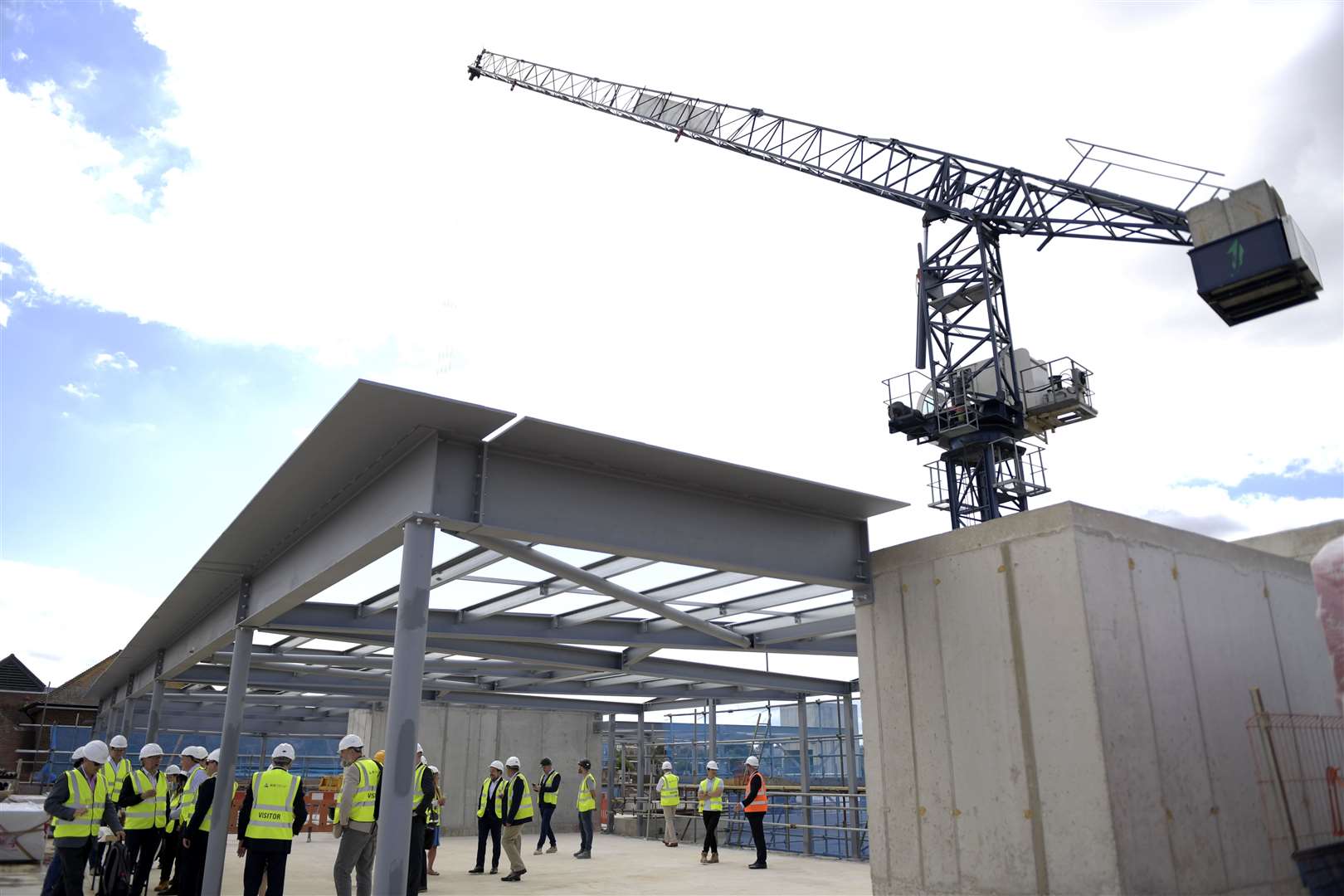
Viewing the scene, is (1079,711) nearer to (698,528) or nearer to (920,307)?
(698,528)

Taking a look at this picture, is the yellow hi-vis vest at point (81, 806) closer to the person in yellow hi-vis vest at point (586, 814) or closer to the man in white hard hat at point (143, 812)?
the man in white hard hat at point (143, 812)

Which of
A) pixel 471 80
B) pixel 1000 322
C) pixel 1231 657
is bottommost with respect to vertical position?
pixel 1231 657

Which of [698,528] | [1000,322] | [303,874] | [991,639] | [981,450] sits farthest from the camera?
[1000,322]

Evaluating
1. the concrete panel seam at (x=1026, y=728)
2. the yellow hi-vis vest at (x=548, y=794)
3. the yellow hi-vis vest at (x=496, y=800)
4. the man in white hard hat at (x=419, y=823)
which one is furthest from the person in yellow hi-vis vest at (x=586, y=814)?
the concrete panel seam at (x=1026, y=728)

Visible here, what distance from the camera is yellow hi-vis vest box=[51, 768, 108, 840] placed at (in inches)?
366

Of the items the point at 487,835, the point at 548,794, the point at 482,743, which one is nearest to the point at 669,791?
the point at 548,794

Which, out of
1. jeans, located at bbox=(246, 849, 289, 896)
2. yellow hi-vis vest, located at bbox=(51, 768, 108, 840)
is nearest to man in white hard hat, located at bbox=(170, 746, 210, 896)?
yellow hi-vis vest, located at bbox=(51, 768, 108, 840)

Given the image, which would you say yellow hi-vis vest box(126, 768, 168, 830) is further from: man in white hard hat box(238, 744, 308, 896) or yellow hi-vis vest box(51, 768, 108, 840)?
man in white hard hat box(238, 744, 308, 896)

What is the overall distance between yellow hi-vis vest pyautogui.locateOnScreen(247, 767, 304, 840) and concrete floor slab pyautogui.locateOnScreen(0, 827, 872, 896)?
4.03m

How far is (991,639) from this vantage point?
→ 8742mm

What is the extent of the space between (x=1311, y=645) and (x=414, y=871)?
10732 millimetres

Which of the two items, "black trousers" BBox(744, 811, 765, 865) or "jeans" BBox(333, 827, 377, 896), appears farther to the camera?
"black trousers" BBox(744, 811, 765, 865)

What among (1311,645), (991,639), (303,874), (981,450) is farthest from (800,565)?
(981,450)

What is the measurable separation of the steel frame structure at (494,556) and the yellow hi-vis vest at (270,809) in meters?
1.71
